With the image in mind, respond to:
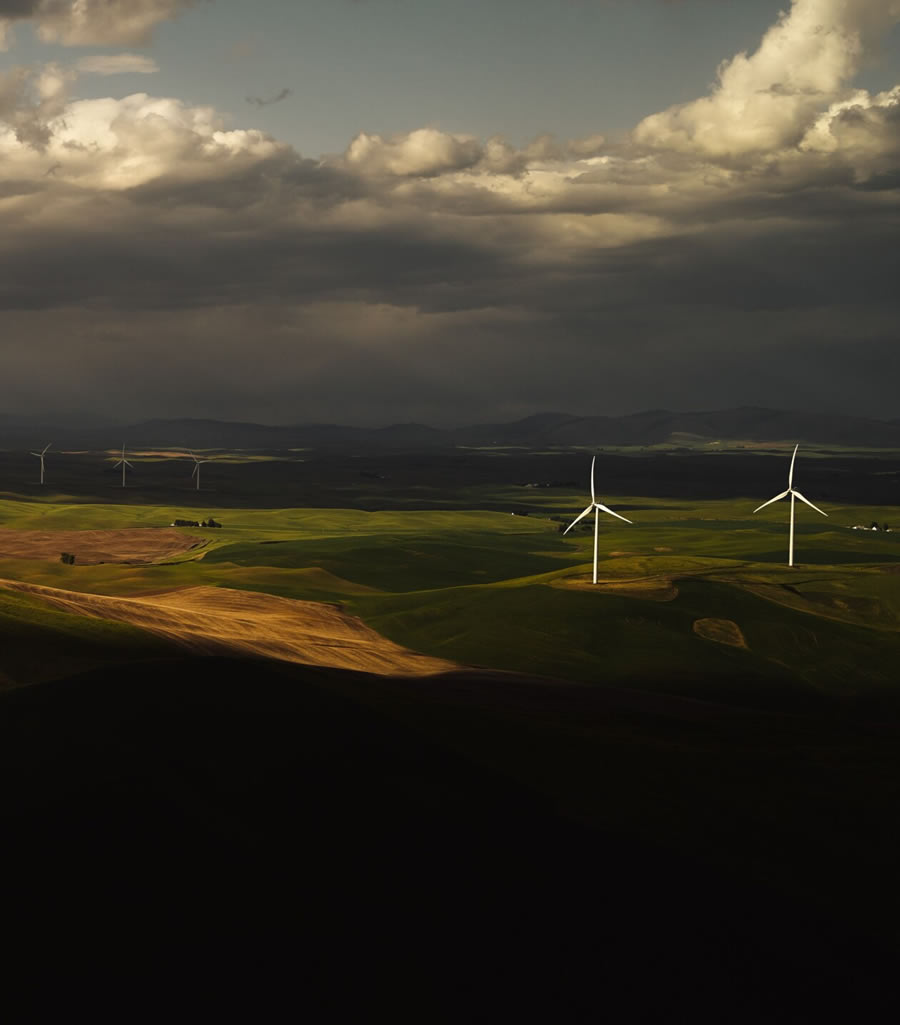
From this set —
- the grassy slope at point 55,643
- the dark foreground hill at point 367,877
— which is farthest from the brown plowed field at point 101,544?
the dark foreground hill at point 367,877

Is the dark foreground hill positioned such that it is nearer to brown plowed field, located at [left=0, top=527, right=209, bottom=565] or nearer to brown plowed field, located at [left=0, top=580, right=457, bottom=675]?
brown plowed field, located at [left=0, top=580, right=457, bottom=675]

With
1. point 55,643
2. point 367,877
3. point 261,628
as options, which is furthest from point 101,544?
point 367,877

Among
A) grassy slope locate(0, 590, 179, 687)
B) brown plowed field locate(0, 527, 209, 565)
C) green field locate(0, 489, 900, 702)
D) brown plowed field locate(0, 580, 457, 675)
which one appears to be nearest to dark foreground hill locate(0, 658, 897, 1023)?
grassy slope locate(0, 590, 179, 687)

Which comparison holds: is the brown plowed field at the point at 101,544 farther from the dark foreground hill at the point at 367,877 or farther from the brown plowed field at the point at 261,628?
the dark foreground hill at the point at 367,877

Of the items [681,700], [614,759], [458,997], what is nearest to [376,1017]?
[458,997]

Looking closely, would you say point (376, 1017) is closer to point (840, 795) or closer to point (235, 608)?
point (840, 795)

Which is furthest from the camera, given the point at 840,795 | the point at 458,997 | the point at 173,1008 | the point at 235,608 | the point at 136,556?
the point at 136,556
